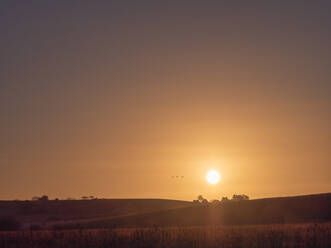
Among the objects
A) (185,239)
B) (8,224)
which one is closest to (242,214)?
(8,224)

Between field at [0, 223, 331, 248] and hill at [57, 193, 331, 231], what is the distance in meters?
20.2

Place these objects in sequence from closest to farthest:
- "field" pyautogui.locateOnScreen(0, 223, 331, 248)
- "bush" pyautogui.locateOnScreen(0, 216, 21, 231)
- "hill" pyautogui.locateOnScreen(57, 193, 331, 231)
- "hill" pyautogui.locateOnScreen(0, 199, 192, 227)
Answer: "field" pyautogui.locateOnScreen(0, 223, 331, 248), "hill" pyautogui.locateOnScreen(57, 193, 331, 231), "bush" pyautogui.locateOnScreen(0, 216, 21, 231), "hill" pyautogui.locateOnScreen(0, 199, 192, 227)

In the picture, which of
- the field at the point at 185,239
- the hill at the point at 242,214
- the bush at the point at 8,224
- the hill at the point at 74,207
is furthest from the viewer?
the hill at the point at 74,207

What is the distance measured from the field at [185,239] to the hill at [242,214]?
66.3ft

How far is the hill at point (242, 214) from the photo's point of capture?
2274 inches

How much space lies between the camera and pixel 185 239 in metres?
33.3

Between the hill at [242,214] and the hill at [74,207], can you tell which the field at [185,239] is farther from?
the hill at [74,207]

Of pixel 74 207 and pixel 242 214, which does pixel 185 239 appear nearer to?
pixel 242 214

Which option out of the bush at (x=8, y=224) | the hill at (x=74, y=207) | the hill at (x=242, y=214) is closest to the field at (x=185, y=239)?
the hill at (x=242, y=214)

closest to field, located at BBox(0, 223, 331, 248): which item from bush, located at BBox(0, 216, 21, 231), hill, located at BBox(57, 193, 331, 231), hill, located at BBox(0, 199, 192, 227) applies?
hill, located at BBox(57, 193, 331, 231)

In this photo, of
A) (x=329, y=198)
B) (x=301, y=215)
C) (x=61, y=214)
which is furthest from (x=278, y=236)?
(x=61, y=214)

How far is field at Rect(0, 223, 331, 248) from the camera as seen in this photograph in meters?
32.1

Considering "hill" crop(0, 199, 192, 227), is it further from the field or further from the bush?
the field

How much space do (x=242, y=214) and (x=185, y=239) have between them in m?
28.1
